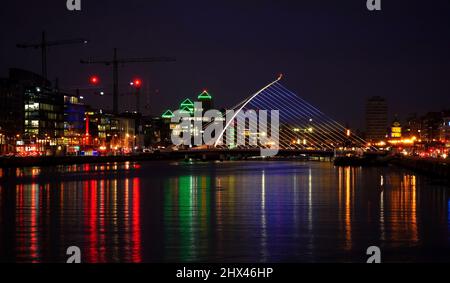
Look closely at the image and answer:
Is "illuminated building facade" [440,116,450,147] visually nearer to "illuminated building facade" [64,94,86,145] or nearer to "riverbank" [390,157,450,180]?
"illuminated building facade" [64,94,86,145]

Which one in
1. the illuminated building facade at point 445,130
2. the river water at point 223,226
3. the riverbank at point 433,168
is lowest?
the river water at point 223,226

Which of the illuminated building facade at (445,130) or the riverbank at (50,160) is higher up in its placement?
the illuminated building facade at (445,130)

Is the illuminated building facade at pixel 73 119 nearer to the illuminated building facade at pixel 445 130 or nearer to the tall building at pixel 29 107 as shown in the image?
the tall building at pixel 29 107

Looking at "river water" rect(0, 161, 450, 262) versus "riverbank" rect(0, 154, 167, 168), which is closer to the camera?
"river water" rect(0, 161, 450, 262)

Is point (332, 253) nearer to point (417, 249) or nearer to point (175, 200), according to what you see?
point (417, 249)

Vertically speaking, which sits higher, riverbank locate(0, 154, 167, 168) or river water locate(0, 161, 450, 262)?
riverbank locate(0, 154, 167, 168)

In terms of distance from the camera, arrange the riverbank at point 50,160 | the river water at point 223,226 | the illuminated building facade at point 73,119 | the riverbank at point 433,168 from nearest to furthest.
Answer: the river water at point 223,226 → the riverbank at point 433,168 → the riverbank at point 50,160 → the illuminated building facade at point 73,119

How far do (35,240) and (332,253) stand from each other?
835cm

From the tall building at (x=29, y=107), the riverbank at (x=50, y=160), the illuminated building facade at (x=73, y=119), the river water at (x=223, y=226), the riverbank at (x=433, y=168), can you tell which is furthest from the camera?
the illuminated building facade at (x=73, y=119)

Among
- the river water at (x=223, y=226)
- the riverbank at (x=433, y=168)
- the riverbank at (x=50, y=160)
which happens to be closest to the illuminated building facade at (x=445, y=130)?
the riverbank at (x=50, y=160)

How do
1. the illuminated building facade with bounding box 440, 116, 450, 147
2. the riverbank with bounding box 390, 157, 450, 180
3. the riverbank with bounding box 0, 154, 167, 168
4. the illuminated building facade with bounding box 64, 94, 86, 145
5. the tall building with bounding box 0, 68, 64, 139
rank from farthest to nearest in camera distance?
the illuminated building facade with bounding box 440, 116, 450, 147 < the illuminated building facade with bounding box 64, 94, 86, 145 < the tall building with bounding box 0, 68, 64, 139 < the riverbank with bounding box 0, 154, 167, 168 < the riverbank with bounding box 390, 157, 450, 180

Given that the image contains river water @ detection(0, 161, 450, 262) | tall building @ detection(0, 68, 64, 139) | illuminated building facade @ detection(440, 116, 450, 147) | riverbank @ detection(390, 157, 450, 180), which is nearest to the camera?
river water @ detection(0, 161, 450, 262)

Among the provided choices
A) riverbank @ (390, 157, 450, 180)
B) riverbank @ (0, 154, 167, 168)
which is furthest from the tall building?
riverbank @ (390, 157, 450, 180)
